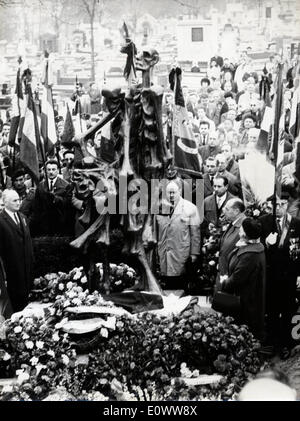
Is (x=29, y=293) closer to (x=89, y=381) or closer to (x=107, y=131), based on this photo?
(x=89, y=381)

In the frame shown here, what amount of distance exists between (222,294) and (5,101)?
2703 mm

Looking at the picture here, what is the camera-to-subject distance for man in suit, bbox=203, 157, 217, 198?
7.21m

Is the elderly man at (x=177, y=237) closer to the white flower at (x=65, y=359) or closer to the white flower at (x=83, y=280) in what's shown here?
the white flower at (x=83, y=280)

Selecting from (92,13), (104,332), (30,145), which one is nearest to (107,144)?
(30,145)

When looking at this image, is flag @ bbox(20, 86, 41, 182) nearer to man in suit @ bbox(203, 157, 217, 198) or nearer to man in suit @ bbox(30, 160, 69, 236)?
man in suit @ bbox(30, 160, 69, 236)

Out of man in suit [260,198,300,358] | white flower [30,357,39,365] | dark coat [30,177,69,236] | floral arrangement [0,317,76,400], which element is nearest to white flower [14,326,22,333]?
floral arrangement [0,317,76,400]

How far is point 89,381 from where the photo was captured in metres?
6.88

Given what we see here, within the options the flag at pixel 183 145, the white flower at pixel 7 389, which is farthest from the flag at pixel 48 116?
the white flower at pixel 7 389

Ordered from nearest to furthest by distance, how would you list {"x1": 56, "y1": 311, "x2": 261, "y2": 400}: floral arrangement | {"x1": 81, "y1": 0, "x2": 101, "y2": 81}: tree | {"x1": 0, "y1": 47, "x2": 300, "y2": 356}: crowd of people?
1. {"x1": 56, "y1": 311, "x2": 261, "y2": 400}: floral arrangement
2. {"x1": 81, "y1": 0, "x2": 101, "y2": 81}: tree
3. {"x1": 0, "y1": 47, "x2": 300, "y2": 356}: crowd of people

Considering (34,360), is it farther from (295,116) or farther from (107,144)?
(295,116)

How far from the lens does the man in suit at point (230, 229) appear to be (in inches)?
280

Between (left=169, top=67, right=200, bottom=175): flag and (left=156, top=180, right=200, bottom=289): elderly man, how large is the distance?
192 millimetres
